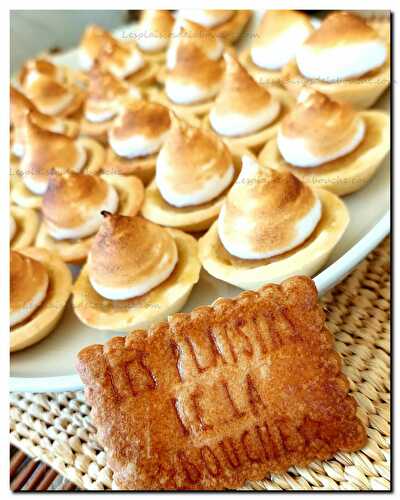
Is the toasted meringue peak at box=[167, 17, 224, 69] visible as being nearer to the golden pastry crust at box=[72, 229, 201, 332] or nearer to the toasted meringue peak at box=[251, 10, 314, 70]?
the toasted meringue peak at box=[251, 10, 314, 70]

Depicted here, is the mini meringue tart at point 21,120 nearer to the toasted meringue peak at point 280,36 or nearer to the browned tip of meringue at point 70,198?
the browned tip of meringue at point 70,198

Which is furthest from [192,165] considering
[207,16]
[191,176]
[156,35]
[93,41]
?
[93,41]

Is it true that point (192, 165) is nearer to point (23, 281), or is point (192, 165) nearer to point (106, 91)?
point (23, 281)

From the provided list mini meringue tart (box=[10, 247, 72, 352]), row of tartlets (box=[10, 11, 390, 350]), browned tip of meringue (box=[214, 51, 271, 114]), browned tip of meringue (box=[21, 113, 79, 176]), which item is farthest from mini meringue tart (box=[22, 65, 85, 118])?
mini meringue tart (box=[10, 247, 72, 352])

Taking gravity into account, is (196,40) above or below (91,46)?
above

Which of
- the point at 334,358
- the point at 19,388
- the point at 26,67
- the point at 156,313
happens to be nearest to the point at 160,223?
the point at 156,313

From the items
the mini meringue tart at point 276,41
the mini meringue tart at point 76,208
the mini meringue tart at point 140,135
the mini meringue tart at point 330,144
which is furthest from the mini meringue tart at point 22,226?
the mini meringue tart at point 276,41

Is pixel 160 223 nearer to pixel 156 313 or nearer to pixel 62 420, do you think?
pixel 156 313
